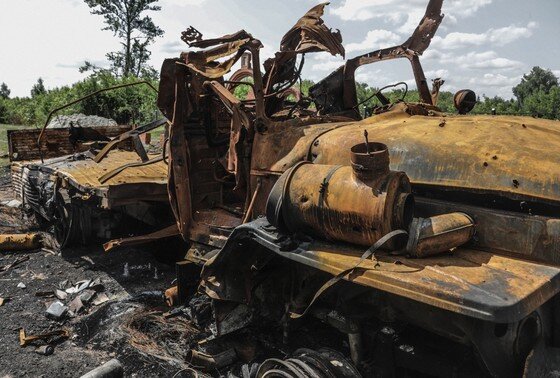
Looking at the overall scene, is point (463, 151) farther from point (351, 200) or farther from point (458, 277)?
point (458, 277)

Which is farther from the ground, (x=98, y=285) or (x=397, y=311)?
(x=397, y=311)

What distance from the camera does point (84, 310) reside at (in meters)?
5.12

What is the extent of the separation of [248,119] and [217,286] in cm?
143

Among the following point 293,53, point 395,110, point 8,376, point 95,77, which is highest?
point 95,77

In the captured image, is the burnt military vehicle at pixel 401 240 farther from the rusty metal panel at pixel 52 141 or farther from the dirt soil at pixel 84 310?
the rusty metal panel at pixel 52 141

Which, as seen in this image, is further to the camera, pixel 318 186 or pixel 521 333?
pixel 318 186

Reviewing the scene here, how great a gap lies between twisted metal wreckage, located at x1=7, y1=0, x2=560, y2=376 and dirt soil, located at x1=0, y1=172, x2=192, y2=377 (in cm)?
106

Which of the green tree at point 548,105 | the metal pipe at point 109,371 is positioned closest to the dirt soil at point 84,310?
the metal pipe at point 109,371

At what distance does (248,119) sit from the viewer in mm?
4230

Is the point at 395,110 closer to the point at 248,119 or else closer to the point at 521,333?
the point at 248,119

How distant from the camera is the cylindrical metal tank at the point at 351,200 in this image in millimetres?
2523

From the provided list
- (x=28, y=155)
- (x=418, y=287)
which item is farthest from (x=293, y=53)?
(x=28, y=155)

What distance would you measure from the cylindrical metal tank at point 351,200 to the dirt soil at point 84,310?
1.90 m

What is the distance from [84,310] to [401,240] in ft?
12.6
